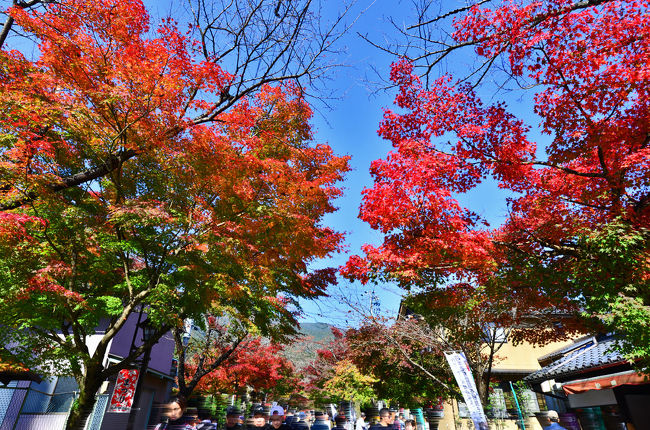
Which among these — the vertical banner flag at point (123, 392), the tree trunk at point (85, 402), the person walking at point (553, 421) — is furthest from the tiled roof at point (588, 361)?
the vertical banner flag at point (123, 392)

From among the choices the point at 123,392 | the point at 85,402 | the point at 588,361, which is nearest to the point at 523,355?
the point at 588,361

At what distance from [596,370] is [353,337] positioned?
31.9 ft

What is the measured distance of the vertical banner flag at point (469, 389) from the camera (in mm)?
8797

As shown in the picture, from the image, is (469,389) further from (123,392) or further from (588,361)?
(123,392)

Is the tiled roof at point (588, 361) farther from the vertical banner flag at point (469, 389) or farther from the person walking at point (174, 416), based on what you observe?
the person walking at point (174, 416)

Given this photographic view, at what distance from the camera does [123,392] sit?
14.4 meters

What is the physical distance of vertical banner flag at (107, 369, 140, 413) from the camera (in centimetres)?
1385

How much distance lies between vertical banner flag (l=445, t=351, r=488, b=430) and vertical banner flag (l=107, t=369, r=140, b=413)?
12.7 meters

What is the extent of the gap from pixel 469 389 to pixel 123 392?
556 inches

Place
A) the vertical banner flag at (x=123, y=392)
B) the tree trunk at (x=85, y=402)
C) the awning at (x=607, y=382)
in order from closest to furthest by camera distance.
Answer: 1. the awning at (x=607, y=382)
2. the tree trunk at (x=85, y=402)
3. the vertical banner flag at (x=123, y=392)

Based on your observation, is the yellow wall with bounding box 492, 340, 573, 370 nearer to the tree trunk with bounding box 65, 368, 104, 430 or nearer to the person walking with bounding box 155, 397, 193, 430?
the person walking with bounding box 155, 397, 193, 430

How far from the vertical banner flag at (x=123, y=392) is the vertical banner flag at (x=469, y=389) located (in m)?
12.7

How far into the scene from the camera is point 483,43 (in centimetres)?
530

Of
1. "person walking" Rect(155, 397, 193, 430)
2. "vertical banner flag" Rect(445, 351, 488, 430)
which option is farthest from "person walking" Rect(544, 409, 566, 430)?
"person walking" Rect(155, 397, 193, 430)
